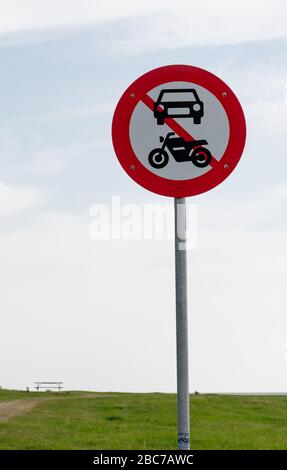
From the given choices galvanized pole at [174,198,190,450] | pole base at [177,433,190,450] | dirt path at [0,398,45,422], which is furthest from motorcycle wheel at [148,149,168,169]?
dirt path at [0,398,45,422]

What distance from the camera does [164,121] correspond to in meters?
7.00

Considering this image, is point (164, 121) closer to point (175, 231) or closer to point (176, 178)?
point (176, 178)

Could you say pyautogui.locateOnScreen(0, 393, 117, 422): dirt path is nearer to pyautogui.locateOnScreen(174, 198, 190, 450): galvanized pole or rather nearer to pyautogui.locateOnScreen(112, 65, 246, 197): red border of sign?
pyautogui.locateOnScreen(174, 198, 190, 450): galvanized pole

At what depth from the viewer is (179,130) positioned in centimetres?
700

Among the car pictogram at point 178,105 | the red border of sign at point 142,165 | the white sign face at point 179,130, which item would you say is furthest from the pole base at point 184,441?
the car pictogram at point 178,105

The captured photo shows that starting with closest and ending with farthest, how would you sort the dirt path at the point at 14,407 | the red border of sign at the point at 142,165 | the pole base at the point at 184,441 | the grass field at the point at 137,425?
the pole base at the point at 184,441
the red border of sign at the point at 142,165
the grass field at the point at 137,425
the dirt path at the point at 14,407

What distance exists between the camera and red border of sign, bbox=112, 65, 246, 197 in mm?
6957

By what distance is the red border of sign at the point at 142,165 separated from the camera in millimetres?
6957

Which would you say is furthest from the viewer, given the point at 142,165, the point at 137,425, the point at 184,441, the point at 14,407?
the point at 14,407

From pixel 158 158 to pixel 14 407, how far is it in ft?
75.8

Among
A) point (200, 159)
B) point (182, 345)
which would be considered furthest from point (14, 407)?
point (200, 159)

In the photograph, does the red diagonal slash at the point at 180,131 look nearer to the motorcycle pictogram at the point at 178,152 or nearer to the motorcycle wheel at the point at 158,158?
the motorcycle pictogram at the point at 178,152

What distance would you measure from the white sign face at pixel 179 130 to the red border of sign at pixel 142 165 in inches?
1.5

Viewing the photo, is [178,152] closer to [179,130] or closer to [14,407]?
[179,130]
